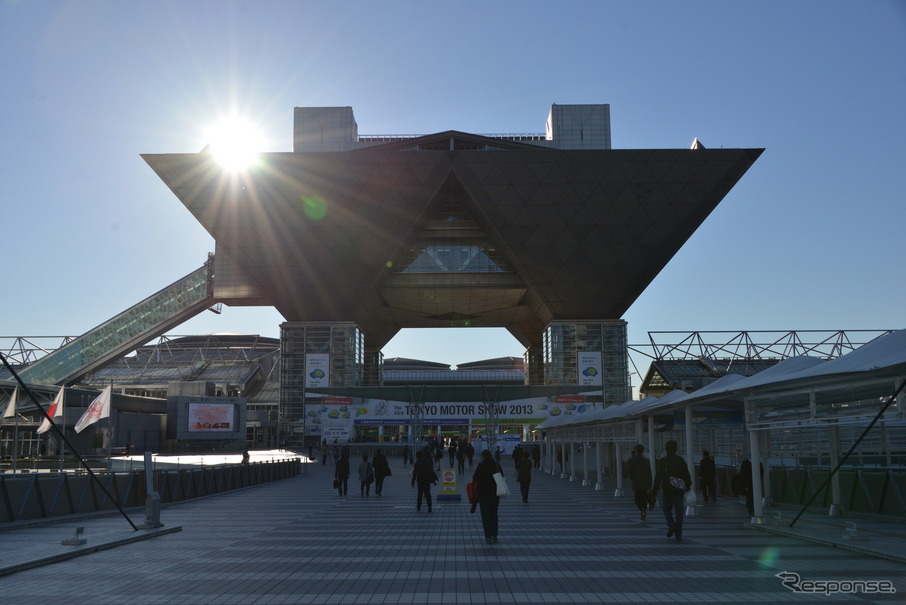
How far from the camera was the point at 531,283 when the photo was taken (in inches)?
2830

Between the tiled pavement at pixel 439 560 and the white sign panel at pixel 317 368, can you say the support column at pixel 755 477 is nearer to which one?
the tiled pavement at pixel 439 560

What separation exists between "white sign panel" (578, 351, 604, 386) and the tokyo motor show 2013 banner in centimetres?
185

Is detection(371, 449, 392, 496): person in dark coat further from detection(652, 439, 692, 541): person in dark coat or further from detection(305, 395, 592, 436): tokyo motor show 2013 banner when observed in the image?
detection(305, 395, 592, 436): tokyo motor show 2013 banner

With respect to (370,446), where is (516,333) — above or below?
above

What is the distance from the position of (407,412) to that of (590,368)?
17617 mm

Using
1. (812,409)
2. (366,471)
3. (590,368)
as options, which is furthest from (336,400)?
(812,409)

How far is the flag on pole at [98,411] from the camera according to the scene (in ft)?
85.3

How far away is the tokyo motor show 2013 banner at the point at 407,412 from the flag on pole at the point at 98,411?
37.9m

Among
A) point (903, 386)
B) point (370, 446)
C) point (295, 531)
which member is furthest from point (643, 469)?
point (370, 446)

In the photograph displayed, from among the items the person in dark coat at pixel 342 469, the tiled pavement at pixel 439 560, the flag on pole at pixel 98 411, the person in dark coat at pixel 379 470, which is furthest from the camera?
the person in dark coat at pixel 342 469

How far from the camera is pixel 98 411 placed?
27031 millimetres

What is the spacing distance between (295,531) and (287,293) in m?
57.1

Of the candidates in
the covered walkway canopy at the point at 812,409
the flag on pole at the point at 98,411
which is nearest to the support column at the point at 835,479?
the covered walkway canopy at the point at 812,409

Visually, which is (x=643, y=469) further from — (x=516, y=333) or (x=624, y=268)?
(x=516, y=333)
